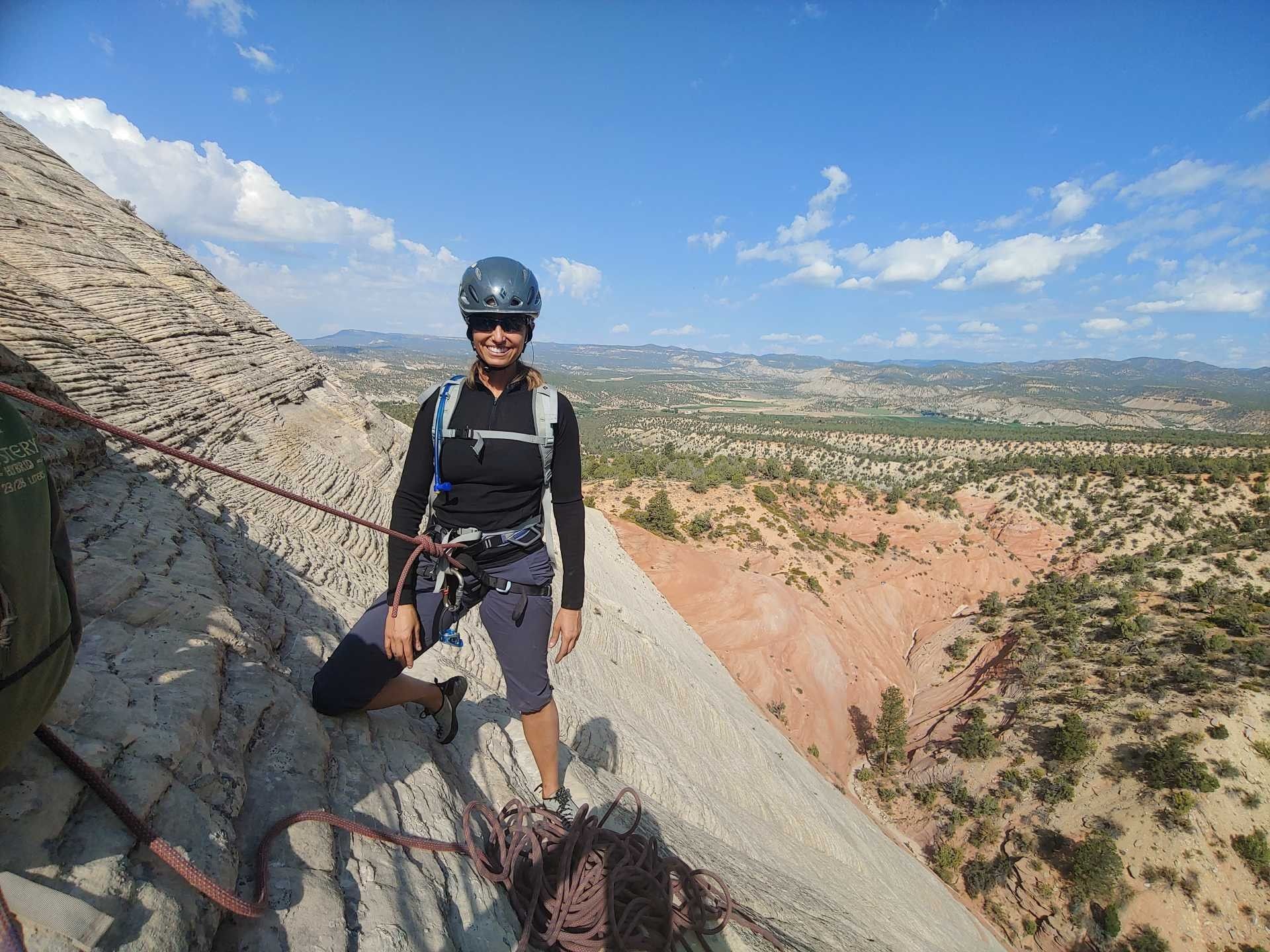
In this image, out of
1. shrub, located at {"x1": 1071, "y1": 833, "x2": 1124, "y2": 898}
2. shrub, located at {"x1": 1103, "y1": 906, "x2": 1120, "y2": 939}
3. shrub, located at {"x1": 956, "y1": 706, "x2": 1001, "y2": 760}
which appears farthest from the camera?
shrub, located at {"x1": 956, "y1": 706, "x2": 1001, "y2": 760}

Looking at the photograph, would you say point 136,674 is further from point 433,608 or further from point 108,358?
point 108,358

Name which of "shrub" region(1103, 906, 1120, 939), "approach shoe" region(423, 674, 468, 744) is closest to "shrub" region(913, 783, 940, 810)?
"shrub" region(1103, 906, 1120, 939)

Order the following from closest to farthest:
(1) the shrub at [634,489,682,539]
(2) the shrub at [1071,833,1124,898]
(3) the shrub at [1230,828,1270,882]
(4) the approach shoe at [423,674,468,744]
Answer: (4) the approach shoe at [423,674,468,744] < (3) the shrub at [1230,828,1270,882] < (2) the shrub at [1071,833,1124,898] < (1) the shrub at [634,489,682,539]

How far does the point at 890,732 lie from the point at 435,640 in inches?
876

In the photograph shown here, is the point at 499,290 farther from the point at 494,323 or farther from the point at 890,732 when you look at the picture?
the point at 890,732

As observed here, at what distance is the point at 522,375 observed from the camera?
3.09 meters

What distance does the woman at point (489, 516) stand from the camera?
9.55 ft

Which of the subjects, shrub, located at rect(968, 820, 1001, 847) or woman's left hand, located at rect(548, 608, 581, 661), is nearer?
woman's left hand, located at rect(548, 608, 581, 661)

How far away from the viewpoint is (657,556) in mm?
24734

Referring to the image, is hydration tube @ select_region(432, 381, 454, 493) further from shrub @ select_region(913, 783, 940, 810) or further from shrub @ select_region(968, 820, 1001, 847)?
shrub @ select_region(913, 783, 940, 810)

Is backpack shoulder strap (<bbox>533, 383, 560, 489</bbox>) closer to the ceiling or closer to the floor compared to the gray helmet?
closer to the floor

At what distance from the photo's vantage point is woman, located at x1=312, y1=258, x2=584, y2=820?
2912 mm

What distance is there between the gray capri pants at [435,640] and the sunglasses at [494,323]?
1.26 metres

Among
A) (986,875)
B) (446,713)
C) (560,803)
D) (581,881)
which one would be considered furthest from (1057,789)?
(446,713)
